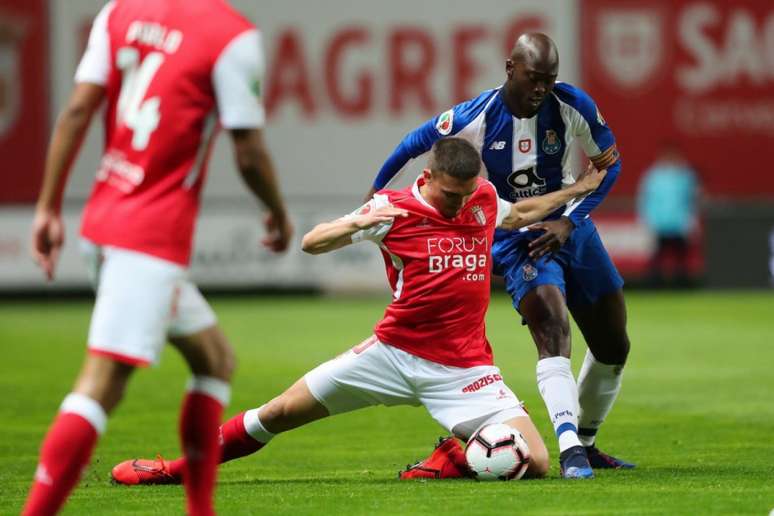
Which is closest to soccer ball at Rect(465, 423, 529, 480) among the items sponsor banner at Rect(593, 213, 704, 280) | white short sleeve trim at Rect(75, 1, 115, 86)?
white short sleeve trim at Rect(75, 1, 115, 86)

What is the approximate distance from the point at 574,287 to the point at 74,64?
18609 mm

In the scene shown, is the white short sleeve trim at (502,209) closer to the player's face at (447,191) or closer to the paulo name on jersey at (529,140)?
the player's face at (447,191)

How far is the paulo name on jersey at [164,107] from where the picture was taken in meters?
5.04

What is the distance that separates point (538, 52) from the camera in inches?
290

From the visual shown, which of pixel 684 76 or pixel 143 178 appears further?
pixel 684 76

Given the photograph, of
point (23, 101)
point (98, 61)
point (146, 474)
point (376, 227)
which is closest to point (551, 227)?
point (376, 227)

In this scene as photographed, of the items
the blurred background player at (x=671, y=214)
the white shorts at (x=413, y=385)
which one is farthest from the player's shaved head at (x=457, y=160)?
the blurred background player at (x=671, y=214)

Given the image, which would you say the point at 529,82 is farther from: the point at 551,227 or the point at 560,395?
the point at 560,395

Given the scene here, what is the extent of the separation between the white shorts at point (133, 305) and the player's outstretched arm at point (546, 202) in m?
2.72

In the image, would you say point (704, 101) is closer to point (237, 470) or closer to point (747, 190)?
point (747, 190)

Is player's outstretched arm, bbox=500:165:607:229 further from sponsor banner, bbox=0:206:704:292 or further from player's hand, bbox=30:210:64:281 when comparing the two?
sponsor banner, bbox=0:206:704:292

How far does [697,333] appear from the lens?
16859 mm

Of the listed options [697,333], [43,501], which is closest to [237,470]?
[43,501]

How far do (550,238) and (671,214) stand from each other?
16882 mm
